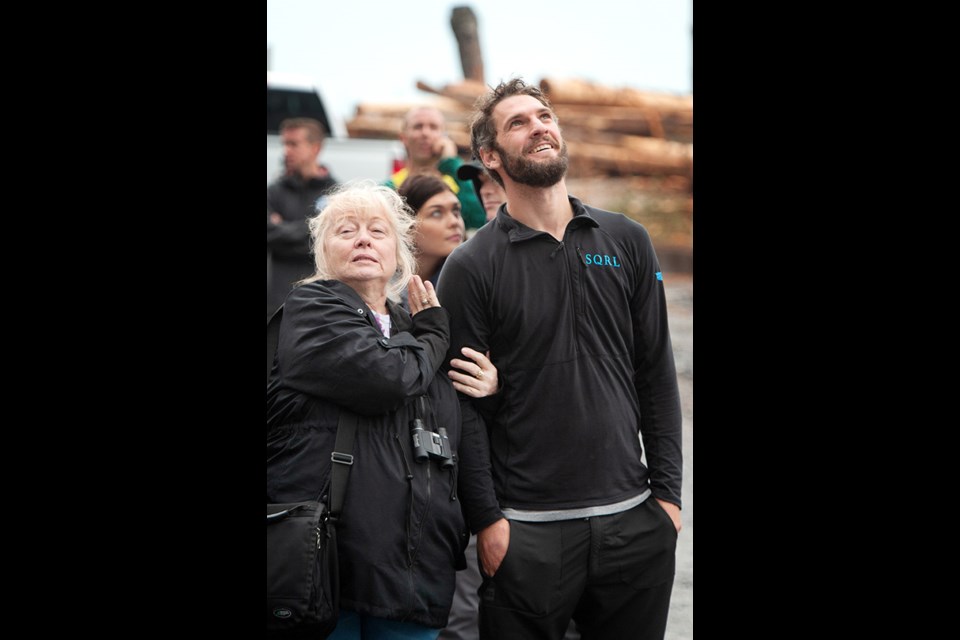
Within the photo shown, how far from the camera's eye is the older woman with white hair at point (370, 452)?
280 cm

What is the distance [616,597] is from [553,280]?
41.8 inches

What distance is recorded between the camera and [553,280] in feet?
10.6

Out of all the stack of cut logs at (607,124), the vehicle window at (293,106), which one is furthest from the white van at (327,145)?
the stack of cut logs at (607,124)

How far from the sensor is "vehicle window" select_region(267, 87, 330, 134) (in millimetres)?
11344

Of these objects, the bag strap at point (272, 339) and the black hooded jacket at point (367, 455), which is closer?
the black hooded jacket at point (367, 455)

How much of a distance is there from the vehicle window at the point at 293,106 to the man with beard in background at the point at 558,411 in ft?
27.7

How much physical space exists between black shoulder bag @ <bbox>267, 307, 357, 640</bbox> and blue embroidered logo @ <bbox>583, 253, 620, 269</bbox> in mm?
1146

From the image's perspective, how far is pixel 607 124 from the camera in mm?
15164

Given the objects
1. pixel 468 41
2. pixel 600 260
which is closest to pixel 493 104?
pixel 600 260

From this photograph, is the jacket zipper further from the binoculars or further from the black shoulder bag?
the black shoulder bag

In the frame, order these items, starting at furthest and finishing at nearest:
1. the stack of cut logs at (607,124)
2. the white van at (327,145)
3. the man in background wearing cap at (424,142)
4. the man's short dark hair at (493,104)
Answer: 1. the stack of cut logs at (607,124)
2. the white van at (327,145)
3. the man in background wearing cap at (424,142)
4. the man's short dark hair at (493,104)

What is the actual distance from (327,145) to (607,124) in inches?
261

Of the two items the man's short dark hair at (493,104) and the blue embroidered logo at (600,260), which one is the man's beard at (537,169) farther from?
the blue embroidered logo at (600,260)

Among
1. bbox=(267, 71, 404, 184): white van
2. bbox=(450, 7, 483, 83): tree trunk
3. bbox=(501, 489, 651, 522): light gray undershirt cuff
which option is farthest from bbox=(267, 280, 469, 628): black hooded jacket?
bbox=(450, 7, 483, 83): tree trunk
